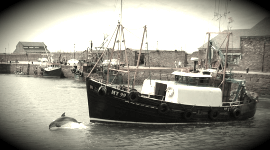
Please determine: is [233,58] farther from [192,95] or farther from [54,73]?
[54,73]

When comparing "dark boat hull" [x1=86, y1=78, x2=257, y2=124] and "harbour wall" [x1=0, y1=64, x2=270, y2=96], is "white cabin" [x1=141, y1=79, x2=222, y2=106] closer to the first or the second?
"dark boat hull" [x1=86, y1=78, x2=257, y2=124]

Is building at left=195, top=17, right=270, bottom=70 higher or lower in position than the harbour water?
higher

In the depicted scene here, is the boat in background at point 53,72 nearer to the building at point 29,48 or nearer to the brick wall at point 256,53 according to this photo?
the brick wall at point 256,53

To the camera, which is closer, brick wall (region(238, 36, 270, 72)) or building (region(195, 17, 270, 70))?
brick wall (region(238, 36, 270, 72))

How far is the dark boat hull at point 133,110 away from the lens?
745 inches

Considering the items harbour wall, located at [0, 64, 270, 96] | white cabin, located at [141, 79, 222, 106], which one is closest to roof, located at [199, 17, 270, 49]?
harbour wall, located at [0, 64, 270, 96]

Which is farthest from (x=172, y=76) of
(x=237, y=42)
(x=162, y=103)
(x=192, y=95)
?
(x=162, y=103)

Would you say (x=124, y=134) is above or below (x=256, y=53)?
below

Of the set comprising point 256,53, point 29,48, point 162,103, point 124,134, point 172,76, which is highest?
point 29,48

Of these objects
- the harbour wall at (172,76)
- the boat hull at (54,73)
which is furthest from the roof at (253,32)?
the boat hull at (54,73)

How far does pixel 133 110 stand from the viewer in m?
19.1

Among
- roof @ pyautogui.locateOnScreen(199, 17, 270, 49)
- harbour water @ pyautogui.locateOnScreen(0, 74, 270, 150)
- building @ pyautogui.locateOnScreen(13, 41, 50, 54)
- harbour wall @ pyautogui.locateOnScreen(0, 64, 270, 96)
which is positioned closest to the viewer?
harbour water @ pyautogui.locateOnScreen(0, 74, 270, 150)

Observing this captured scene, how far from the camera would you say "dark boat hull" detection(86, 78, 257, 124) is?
1892 cm

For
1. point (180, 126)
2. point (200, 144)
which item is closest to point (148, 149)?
point (200, 144)
